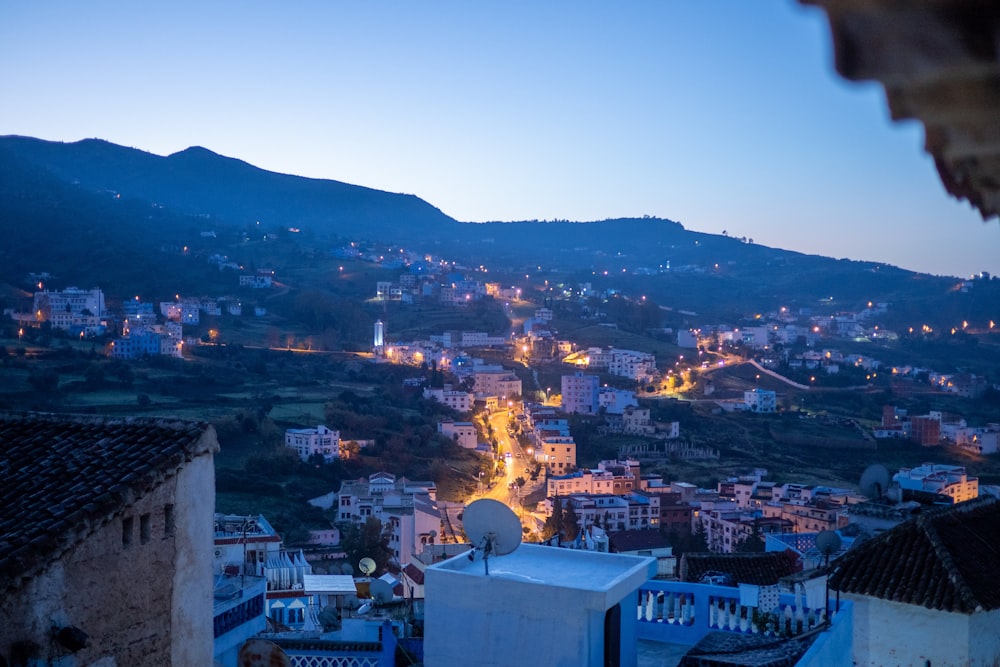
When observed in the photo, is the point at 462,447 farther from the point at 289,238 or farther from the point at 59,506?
the point at 289,238

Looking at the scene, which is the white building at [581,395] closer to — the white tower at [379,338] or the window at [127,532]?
the white tower at [379,338]

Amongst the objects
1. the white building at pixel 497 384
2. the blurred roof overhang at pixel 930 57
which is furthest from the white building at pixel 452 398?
the blurred roof overhang at pixel 930 57

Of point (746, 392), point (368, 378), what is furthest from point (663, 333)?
point (368, 378)

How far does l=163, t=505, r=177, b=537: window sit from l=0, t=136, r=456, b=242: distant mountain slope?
108555 millimetres

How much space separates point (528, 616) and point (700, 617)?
3.94ft

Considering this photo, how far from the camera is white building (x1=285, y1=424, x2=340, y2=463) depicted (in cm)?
3011

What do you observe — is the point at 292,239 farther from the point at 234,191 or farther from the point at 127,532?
the point at 127,532

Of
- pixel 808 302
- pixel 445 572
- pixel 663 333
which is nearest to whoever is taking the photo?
pixel 445 572

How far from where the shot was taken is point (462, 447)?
34844mm

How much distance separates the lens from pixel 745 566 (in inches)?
306

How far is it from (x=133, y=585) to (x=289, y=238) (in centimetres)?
8369

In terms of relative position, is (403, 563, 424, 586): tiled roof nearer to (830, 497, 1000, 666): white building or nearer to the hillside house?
(830, 497, 1000, 666): white building

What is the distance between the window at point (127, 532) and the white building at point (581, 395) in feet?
129

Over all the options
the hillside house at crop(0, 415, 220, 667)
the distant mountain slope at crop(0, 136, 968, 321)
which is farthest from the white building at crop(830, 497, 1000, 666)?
the distant mountain slope at crop(0, 136, 968, 321)
